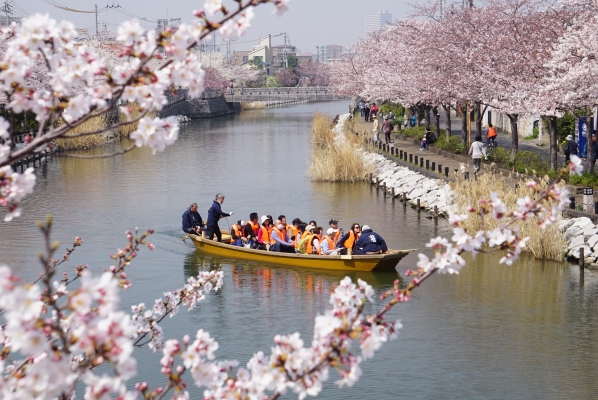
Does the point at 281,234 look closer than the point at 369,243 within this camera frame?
No

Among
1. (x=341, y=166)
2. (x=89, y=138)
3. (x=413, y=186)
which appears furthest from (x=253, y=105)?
(x=413, y=186)

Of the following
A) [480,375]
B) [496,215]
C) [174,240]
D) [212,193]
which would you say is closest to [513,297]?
[480,375]

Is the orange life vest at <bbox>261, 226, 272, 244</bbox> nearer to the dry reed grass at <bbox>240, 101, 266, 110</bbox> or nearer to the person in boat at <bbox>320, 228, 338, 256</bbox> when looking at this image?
the person in boat at <bbox>320, 228, 338, 256</bbox>

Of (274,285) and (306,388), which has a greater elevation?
(306,388)

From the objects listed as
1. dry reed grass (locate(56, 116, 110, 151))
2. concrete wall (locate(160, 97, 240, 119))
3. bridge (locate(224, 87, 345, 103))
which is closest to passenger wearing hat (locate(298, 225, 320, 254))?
dry reed grass (locate(56, 116, 110, 151))

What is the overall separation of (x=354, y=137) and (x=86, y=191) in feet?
41.8

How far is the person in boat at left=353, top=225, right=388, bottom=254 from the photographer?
19641mm

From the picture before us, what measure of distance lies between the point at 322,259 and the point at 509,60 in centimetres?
1273

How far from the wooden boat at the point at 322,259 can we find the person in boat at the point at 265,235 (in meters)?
0.38

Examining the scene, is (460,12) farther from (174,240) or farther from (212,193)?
(174,240)

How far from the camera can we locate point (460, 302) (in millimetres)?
17641

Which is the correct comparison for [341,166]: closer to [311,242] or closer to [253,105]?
[311,242]

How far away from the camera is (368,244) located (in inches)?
773

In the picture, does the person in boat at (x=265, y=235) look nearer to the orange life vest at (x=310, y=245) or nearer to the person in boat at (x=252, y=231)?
A: the person in boat at (x=252, y=231)
